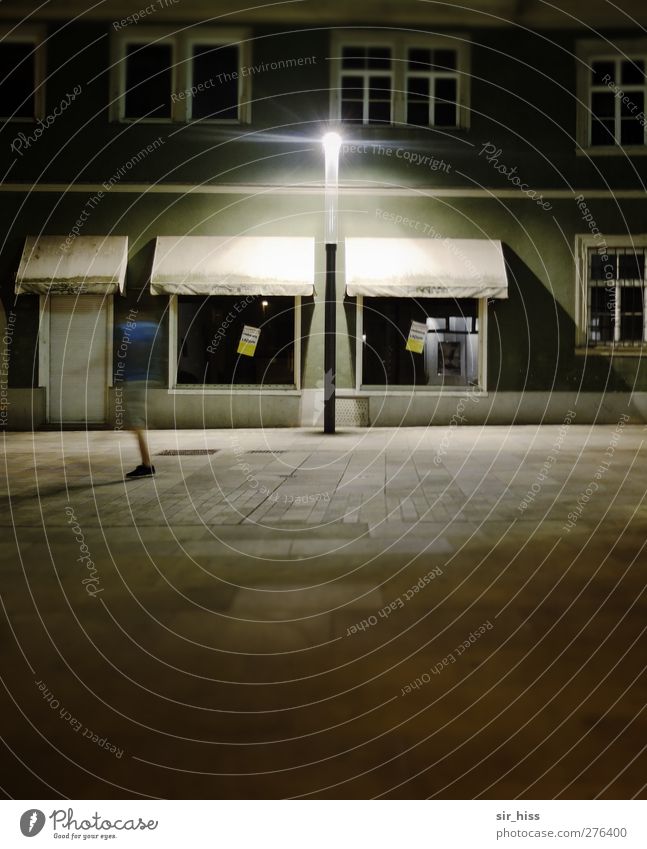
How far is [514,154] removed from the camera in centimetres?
1611

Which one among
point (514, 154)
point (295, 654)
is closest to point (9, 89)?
point (514, 154)

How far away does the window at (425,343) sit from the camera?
1614 cm

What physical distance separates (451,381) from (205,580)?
12332 mm

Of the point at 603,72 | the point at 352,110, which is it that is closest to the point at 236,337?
the point at 352,110

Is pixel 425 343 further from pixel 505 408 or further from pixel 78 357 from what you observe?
pixel 78 357

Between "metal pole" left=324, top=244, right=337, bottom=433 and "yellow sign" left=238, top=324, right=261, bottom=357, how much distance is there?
253 centimetres

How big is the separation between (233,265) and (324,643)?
41.9 feet

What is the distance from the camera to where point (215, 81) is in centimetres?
1616

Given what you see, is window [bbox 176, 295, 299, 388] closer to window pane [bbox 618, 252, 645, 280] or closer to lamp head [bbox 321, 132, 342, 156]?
lamp head [bbox 321, 132, 342, 156]

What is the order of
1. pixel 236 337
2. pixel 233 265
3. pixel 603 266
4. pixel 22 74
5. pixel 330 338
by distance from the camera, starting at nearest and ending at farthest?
pixel 330 338 < pixel 233 265 < pixel 236 337 < pixel 603 266 < pixel 22 74

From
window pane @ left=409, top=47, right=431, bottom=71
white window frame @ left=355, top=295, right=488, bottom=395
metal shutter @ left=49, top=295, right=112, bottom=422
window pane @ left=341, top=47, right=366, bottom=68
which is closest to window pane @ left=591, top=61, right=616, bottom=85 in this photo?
window pane @ left=409, top=47, right=431, bottom=71

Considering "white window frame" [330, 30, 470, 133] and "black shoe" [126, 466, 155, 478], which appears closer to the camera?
"black shoe" [126, 466, 155, 478]

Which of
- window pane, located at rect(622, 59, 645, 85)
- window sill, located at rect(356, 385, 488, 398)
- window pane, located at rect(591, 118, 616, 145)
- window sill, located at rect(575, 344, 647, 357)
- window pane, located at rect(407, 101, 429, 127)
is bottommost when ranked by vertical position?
window sill, located at rect(356, 385, 488, 398)

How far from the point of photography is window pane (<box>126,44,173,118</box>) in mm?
16172
